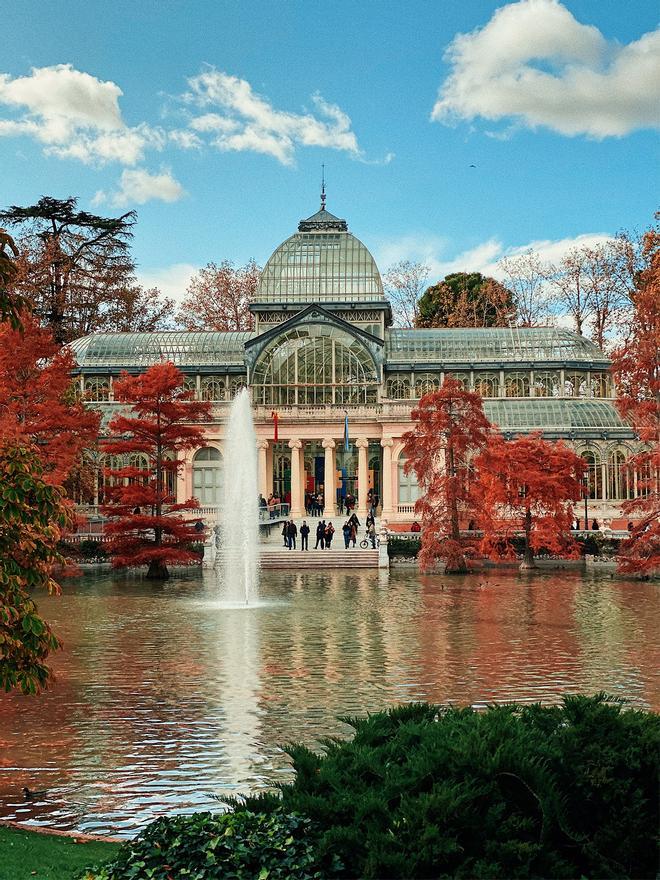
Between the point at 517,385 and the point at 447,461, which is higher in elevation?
the point at 517,385

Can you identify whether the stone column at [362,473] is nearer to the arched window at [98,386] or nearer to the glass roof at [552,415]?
the glass roof at [552,415]

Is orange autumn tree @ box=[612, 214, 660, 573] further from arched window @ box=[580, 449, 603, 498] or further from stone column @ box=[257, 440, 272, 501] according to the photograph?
stone column @ box=[257, 440, 272, 501]

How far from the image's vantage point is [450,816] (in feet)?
20.3

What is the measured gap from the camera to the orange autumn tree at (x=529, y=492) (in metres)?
42.7

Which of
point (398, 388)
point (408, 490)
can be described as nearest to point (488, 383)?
point (398, 388)

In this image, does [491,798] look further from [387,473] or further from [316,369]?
[316,369]

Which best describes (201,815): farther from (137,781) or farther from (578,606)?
(578,606)

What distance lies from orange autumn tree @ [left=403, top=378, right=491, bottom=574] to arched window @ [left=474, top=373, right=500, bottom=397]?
26599 millimetres

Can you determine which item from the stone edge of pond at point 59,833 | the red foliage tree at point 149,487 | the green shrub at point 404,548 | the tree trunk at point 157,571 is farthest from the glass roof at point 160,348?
the stone edge of pond at point 59,833

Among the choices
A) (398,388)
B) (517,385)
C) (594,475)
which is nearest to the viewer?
(594,475)

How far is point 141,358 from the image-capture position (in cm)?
7050

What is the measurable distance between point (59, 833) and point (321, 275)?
65.5m

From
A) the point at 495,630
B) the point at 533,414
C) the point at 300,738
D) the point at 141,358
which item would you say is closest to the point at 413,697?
the point at 300,738

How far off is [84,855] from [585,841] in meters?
4.82
